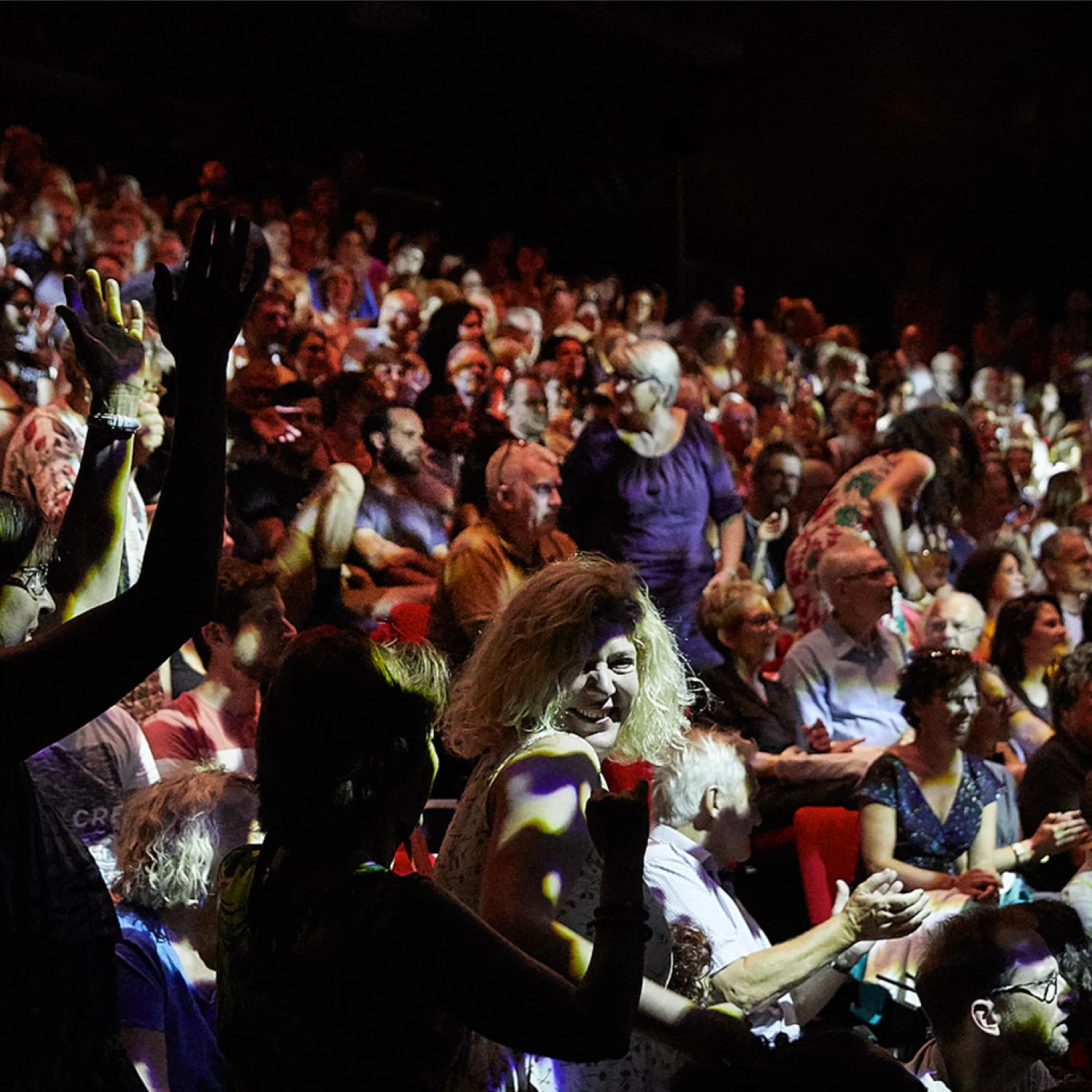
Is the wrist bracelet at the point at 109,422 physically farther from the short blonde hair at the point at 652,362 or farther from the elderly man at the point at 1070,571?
the elderly man at the point at 1070,571

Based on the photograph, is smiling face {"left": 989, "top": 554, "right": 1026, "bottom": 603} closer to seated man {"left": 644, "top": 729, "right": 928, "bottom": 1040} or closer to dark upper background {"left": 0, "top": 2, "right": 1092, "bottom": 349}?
seated man {"left": 644, "top": 729, "right": 928, "bottom": 1040}

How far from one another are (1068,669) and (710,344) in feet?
16.5

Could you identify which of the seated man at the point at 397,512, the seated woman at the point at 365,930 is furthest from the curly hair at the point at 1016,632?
the seated woman at the point at 365,930

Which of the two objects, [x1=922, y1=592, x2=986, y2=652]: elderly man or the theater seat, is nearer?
the theater seat

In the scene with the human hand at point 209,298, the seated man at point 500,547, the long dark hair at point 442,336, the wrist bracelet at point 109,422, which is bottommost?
the seated man at point 500,547

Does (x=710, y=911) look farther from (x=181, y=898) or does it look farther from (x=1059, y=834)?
(x=1059, y=834)

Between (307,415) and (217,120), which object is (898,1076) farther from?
(217,120)

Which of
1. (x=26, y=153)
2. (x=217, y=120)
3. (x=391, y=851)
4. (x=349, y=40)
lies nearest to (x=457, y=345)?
(x=26, y=153)

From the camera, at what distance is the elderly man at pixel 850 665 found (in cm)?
469

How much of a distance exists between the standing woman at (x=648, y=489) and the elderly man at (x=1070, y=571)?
82.2 inches

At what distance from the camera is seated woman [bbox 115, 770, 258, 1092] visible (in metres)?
2.18

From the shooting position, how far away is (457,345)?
6.48 m

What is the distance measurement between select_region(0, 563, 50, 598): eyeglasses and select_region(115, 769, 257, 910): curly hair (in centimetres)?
65

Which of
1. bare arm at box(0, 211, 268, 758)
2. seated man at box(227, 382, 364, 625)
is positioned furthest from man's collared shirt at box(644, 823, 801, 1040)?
seated man at box(227, 382, 364, 625)
